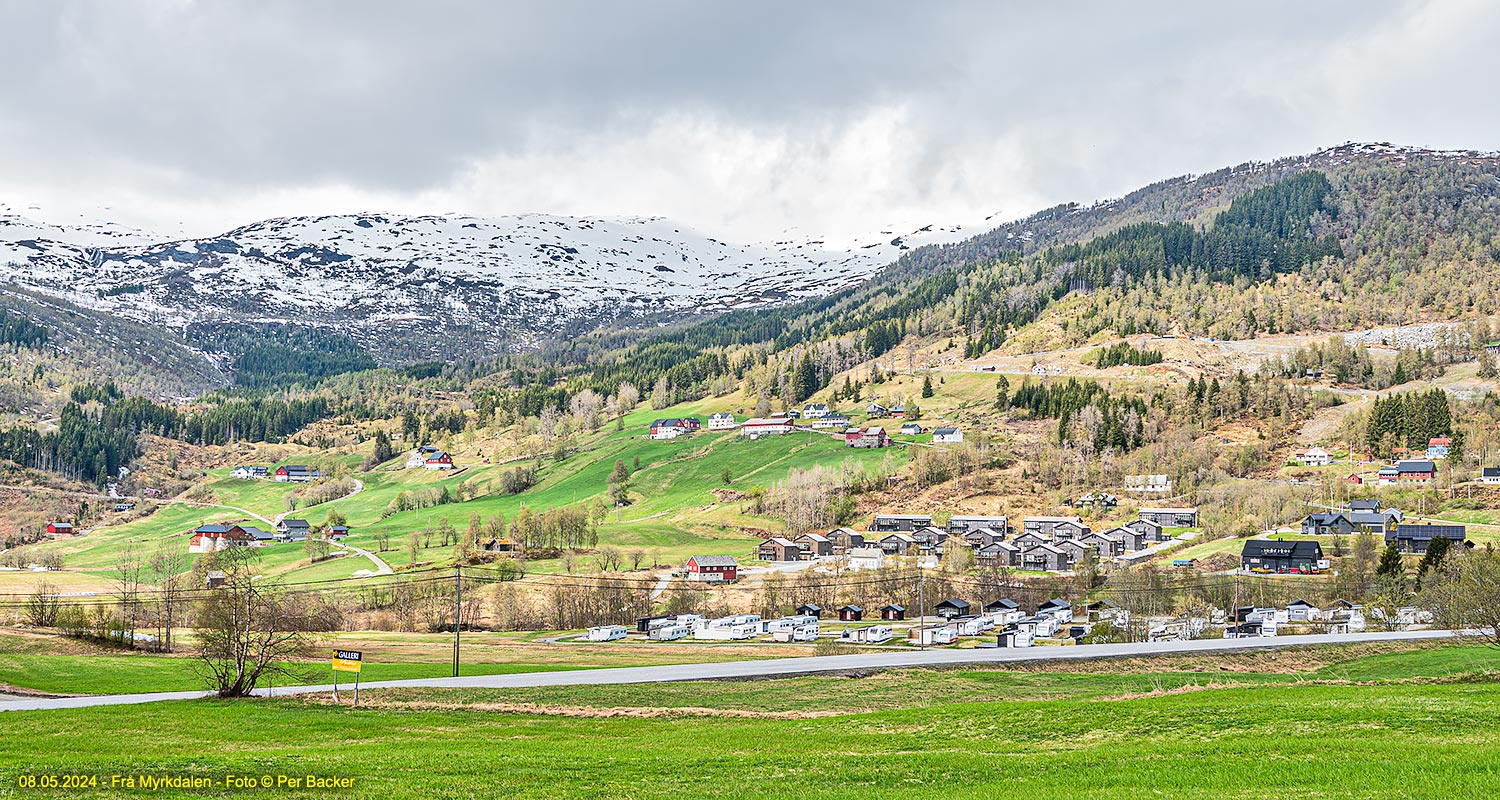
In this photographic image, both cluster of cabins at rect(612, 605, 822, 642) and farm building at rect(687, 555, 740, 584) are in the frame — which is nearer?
cluster of cabins at rect(612, 605, 822, 642)

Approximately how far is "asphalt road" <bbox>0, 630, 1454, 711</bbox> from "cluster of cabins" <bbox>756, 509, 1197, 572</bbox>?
57081mm

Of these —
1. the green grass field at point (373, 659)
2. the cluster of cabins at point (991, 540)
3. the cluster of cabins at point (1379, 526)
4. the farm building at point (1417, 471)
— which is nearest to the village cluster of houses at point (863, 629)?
the green grass field at point (373, 659)

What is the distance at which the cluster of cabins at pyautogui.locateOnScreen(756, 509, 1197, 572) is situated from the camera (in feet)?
437

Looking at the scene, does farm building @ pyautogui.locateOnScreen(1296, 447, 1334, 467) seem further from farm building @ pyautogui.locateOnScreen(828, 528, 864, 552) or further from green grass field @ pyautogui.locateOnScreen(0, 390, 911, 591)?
farm building @ pyautogui.locateOnScreen(828, 528, 864, 552)

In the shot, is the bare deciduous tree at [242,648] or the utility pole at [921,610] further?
the utility pole at [921,610]

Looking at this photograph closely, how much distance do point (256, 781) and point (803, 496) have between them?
143m

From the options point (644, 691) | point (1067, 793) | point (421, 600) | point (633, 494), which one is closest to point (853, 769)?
point (1067, 793)

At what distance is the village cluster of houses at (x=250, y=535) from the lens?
167875 mm

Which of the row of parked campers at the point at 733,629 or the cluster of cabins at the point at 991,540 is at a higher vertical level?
the cluster of cabins at the point at 991,540

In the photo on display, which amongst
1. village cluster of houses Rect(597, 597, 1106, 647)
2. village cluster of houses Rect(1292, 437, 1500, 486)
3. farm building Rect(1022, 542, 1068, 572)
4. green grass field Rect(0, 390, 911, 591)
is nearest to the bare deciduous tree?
village cluster of houses Rect(597, 597, 1106, 647)

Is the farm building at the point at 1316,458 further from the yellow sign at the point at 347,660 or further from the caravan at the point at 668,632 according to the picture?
the yellow sign at the point at 347,660

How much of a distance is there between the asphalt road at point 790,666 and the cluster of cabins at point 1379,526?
48.5 m

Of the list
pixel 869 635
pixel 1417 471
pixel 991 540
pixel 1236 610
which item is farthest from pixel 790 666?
pixel 1417 471

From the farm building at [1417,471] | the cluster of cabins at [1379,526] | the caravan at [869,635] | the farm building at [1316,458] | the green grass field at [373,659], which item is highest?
the farm building at [1316,458]
